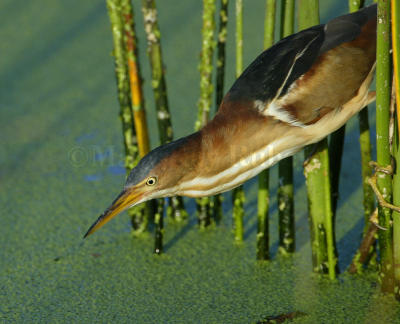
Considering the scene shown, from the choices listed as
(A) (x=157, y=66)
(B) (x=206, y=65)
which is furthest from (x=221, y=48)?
(A) (x=157, y=66)

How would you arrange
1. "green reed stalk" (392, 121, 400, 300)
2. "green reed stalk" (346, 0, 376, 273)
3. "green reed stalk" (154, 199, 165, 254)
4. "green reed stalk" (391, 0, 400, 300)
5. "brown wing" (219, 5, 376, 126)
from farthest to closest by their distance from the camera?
1. "green reed stalk" (154, 199, 165, 254)
2. "green reed stalk" (346, 0, 376, 273)
3. "brown wing" (219, 5, 376, 126)
4. "green reed stalk" (392, 121, 400, 300)
5. "green reed stalk" (391, 0, 400, 300)

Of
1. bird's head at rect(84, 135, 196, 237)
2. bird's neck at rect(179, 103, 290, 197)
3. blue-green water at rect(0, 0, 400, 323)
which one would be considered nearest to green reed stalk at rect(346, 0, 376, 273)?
blue-green water at rect(0, 0, 400, 323)

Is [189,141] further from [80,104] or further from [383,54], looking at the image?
[80,104]

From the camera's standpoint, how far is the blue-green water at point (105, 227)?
2.06m

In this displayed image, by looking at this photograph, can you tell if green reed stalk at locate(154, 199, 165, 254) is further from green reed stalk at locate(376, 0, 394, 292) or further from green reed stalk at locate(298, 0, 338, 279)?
green reed stalk at locate(376, 0, 394, 292)

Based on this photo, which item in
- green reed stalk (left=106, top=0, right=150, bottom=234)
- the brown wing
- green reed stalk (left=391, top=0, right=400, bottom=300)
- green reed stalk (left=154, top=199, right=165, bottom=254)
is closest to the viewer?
green reed stalk (left=391, top=0, right=400, bottom=300)

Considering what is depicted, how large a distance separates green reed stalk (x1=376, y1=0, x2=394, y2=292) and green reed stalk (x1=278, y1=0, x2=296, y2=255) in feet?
1.11

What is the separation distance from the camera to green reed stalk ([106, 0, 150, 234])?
85.7 inches

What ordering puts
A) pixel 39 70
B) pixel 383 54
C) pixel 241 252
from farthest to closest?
pixel 39 70 < pixel 241 252 < pixel 383 54

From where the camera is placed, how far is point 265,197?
83.9 inches

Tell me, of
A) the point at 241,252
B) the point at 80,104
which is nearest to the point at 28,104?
the point at 80,104

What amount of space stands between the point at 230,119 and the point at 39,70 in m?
1.97

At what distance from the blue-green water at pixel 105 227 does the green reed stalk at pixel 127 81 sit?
0.89ft

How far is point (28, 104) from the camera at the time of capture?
3.35 meters
